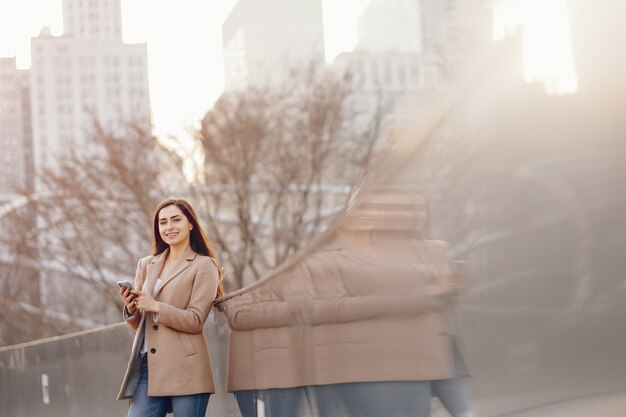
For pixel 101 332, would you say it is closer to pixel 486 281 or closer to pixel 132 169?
pixel 486 281

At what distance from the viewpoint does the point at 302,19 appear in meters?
21.5

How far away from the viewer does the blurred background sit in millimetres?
1908

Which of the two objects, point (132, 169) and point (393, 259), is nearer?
point (393, 259)

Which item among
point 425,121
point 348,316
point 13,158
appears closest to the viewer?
point 425,121

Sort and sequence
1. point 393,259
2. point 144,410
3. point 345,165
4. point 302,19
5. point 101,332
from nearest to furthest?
point 393,259 < point 144,410 < point 101,332 < point 345,165 < point 302,19

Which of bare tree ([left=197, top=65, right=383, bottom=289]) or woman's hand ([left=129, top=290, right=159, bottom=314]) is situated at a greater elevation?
bare tree ([left=197, top=65, right=383, bottom=289])

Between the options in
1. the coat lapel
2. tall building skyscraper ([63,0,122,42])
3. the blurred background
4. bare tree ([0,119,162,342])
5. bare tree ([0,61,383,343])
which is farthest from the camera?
tall building skyscraper ([63,0,122,42])

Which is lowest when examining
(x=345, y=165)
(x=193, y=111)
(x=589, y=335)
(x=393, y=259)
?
(x=589, y=335)

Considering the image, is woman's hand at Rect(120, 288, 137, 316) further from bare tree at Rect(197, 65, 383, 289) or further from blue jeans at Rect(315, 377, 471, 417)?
bare tree at Rect(197, 65, 383, 289)

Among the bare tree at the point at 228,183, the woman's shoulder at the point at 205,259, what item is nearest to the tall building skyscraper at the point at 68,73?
the bare tree at the point at 228,183

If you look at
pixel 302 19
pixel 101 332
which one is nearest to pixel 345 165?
pixel 302 19

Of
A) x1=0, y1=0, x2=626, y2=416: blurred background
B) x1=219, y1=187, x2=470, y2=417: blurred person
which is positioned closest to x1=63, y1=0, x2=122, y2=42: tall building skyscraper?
x1=0, y1=0, x2=626, y2=416: blurred background

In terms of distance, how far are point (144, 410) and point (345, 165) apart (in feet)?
40.9

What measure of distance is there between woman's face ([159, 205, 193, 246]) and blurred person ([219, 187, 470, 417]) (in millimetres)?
401
